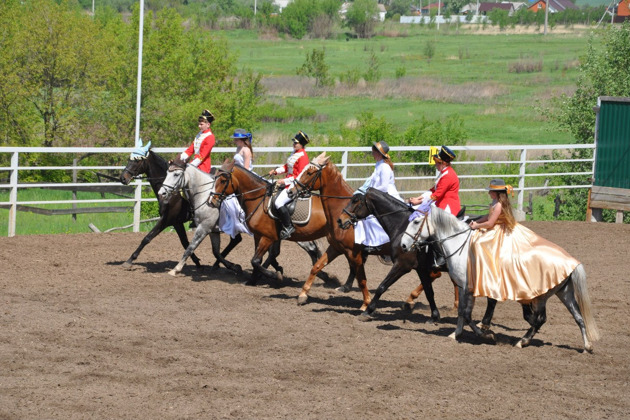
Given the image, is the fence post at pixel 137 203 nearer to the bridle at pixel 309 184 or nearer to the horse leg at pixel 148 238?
the horse leg at pixel 148 238

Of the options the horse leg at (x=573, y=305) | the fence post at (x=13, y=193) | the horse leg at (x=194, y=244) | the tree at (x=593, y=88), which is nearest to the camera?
the horse leg at (x=573, y=305)

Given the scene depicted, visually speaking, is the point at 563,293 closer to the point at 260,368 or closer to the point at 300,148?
the point at 260,368

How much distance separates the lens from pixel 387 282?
33.4 ft

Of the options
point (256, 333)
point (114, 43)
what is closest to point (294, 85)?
point (114, 43)

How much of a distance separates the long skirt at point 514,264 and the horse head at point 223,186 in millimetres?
3768

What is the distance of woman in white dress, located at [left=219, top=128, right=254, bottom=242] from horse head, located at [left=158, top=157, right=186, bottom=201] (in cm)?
68

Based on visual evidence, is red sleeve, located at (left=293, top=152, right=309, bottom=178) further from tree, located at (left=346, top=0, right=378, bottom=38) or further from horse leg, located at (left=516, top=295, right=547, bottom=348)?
tree, located at (left=346, top=0, right=378, bottom=38)

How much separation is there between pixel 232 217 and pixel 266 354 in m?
3.92

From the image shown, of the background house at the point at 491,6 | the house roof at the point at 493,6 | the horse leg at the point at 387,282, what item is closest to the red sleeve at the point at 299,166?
the horse leg at the point at 387,282

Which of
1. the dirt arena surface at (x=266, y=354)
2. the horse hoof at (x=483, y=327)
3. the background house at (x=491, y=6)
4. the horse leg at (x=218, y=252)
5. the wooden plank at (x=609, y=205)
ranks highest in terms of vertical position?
the background house at (x=491, y=6)

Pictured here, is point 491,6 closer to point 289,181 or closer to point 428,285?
point 289,181

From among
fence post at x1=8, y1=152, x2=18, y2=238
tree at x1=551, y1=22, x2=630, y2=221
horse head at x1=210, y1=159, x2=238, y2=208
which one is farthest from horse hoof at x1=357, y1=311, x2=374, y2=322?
tree at x1=551, y1=22, x2=630, y2=221

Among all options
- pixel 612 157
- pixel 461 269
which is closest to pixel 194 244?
pixel 461 269

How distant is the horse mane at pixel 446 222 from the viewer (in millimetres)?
9641
